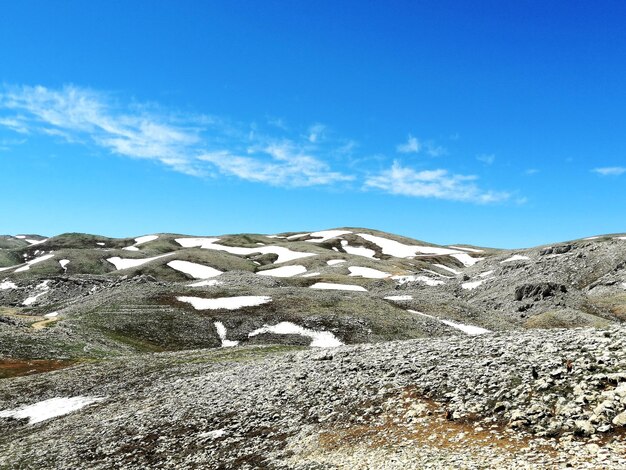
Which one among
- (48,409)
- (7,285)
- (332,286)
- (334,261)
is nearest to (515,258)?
(332,286)

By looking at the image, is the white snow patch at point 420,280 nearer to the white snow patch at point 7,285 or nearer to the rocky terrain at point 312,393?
the rocky terrain at point 312,393

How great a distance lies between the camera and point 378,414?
24469mm

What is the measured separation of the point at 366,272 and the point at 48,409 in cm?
12439

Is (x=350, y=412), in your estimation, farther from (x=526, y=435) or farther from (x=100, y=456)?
(x=100, y=456)

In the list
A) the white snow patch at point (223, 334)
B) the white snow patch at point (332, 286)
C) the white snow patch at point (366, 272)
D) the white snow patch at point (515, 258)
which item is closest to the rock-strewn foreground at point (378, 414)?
the white snow patch at point (223, 334)

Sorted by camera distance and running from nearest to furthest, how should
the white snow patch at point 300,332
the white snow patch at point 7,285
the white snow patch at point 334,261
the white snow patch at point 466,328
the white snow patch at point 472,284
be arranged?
the white snow patch at point 300,332 → the white snow patch at point 466,328 → the white snow patch at point 472,284 → the white snow patch at point 7,285 → the white snow patch at point 334,261

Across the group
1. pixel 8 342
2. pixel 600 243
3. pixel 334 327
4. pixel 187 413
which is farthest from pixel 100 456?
pixel 600 243

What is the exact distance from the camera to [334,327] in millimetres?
78375

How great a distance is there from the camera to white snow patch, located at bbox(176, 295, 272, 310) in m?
89.9

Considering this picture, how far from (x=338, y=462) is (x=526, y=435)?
309 inches

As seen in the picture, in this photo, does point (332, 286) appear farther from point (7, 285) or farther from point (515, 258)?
point (7, 285)

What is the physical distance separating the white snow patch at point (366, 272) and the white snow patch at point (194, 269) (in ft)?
163

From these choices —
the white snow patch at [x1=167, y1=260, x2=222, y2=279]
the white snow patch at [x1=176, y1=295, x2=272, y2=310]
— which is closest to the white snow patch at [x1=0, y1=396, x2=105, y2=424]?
the white snow patch at [x1=176, y1=295, x2=272, y2=310]

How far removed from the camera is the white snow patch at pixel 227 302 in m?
89.9
